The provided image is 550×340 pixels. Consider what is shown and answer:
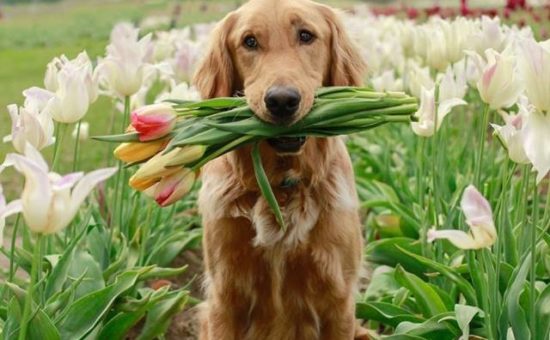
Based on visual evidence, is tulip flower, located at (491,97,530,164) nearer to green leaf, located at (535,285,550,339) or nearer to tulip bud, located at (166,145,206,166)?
green leaf, located at (535,285,550,339)

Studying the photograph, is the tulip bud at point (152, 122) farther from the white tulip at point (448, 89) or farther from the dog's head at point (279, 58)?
the white tulip at point (448, 89)

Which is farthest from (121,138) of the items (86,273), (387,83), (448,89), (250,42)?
(387,83)

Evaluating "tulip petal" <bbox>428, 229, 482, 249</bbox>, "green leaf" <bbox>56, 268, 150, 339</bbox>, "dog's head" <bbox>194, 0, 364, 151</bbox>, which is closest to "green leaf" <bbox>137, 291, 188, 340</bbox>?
"green leaf" <bbox>56, 268, 150, 339</bbox>

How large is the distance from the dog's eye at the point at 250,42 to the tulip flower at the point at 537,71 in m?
1.38

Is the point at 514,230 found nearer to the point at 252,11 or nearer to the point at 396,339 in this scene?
the point at 396,339

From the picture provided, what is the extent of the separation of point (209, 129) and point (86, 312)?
95 centimetres

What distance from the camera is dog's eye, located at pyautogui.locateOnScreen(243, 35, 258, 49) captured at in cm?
365

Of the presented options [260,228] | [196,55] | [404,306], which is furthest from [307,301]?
[196,55]

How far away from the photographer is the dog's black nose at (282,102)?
3.06 metres

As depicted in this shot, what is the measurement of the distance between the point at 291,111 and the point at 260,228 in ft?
2.27

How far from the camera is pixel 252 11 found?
3.68 m

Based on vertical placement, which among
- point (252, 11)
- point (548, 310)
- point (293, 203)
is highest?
point (252, 11)

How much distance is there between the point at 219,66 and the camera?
388cm

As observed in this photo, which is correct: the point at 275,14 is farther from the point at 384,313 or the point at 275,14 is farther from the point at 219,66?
the point at 384,313
